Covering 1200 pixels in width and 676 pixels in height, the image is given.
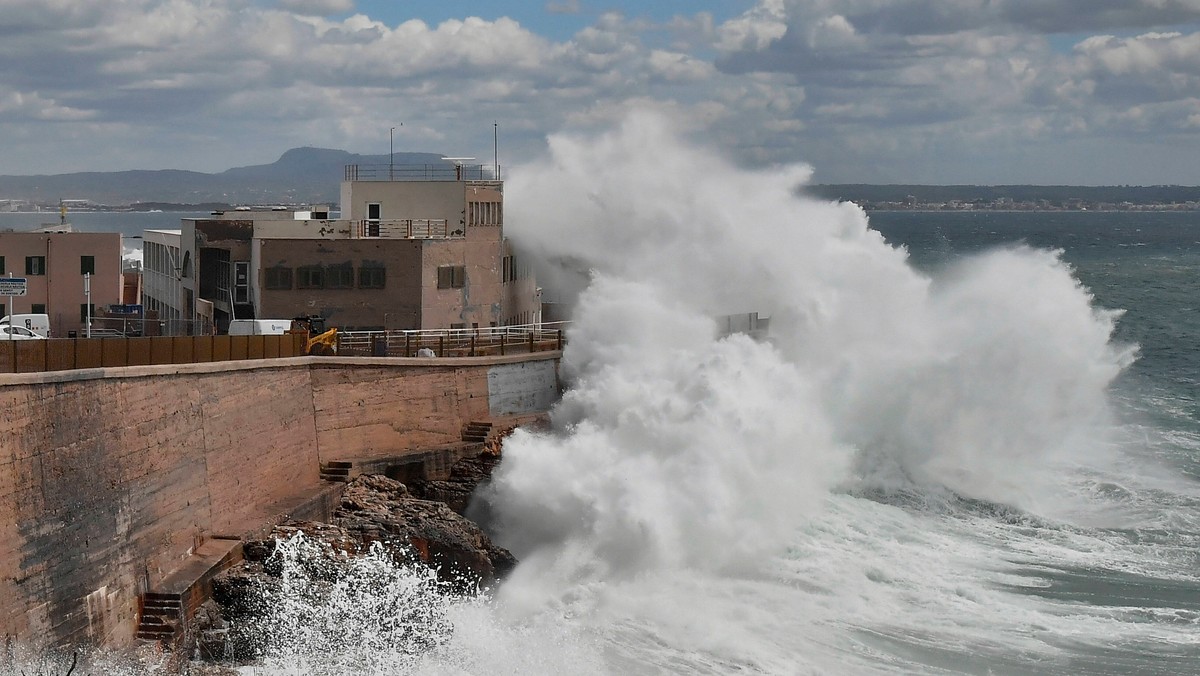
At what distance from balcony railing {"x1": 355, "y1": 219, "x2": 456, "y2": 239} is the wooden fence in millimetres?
7593

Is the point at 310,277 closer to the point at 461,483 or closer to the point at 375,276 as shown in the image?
the point at 375,276

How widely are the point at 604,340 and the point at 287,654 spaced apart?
37.7ft

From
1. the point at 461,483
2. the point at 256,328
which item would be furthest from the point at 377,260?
the point at 461,483

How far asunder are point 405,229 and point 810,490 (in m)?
9.93

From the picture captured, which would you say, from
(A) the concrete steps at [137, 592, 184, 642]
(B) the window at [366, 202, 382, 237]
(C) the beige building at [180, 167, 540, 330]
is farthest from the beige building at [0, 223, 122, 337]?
(A) the concrete steps at [137, 592, 184, 642]

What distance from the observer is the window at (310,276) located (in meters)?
30.4

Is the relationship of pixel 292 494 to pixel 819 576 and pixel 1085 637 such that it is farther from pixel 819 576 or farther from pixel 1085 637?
pixel 1085 637

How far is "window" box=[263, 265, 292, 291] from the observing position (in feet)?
99.5

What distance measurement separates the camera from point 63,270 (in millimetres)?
36781

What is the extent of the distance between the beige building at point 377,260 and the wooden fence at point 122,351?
17.9 ft

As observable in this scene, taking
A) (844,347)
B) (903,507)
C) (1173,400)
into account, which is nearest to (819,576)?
(903,507)

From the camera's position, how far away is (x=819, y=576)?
81.3 feet

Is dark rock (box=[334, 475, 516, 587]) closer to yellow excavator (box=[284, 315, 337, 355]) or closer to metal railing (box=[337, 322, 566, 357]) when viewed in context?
yellow excavator (box=[284, 315, 337, 355])

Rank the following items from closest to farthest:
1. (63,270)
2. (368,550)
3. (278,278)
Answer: (368,550) < (278,278) < (63,270)
